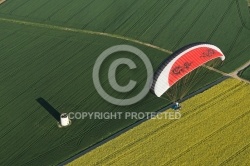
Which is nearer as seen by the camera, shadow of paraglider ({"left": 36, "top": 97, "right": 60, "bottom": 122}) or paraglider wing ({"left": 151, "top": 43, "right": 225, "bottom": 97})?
paraglider wing ({"left": 151, "top": 43, "right": 225, "bottom": 97})

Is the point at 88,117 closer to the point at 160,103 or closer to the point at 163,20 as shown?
the point at 160,103

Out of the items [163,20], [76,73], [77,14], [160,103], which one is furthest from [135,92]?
[77,14]

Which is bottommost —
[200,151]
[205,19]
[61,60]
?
[200,151]

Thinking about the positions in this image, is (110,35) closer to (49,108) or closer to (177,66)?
(49,108)

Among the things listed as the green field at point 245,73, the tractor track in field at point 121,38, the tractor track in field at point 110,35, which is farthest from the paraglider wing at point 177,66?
the green field at point 245,73

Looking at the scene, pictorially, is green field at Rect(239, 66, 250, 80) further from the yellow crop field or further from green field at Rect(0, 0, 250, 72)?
the yellow crop field

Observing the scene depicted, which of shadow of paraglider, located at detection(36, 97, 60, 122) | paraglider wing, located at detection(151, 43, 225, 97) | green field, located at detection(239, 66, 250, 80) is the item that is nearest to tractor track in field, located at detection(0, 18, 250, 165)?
green field, located at detection(239, 66, 250, 80)
